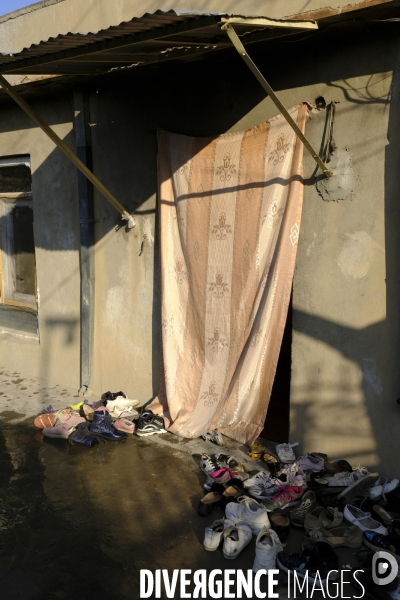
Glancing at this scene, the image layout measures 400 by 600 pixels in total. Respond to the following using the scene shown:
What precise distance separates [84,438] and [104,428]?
0.21m

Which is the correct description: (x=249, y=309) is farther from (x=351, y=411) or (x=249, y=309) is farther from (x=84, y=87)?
(x=84, y=87)

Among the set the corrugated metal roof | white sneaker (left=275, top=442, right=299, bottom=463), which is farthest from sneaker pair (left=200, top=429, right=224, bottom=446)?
the corrugated metal roof

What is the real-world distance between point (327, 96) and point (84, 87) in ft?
9.16

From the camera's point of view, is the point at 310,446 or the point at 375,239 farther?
the point at 310,446

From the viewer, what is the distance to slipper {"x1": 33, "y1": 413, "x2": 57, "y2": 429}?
17.6ft

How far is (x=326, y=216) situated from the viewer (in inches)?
166

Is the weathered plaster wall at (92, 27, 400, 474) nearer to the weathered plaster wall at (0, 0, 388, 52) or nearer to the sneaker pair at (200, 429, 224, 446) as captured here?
the weathered plaster wall at (0, 0, 388, 52)

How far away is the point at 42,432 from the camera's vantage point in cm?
539

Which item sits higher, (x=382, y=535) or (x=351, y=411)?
(x=351, y=411)

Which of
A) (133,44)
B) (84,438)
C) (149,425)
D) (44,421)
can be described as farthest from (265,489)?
(133,44)

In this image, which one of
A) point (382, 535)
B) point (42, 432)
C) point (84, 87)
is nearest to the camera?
point (382, 535)

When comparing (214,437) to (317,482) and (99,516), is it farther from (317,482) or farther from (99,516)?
(99,516)

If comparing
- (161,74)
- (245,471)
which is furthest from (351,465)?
(161,74)

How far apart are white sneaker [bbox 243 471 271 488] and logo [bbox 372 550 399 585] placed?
3.39ft
